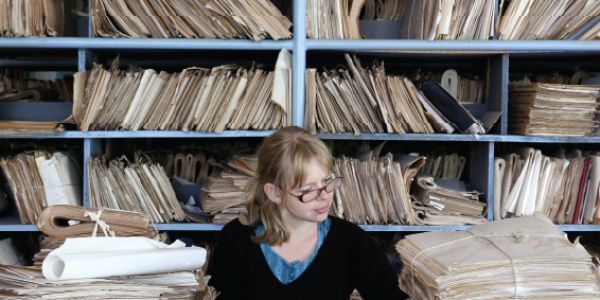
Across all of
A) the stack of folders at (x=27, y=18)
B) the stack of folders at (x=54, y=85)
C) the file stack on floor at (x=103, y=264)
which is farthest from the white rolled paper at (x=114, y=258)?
the stack of folders at (x=54, y=85)

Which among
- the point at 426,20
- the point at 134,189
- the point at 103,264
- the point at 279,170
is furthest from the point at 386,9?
the point at 103,264

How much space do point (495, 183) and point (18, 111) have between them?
214 centimetres

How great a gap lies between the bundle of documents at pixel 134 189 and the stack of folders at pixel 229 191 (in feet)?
0.53

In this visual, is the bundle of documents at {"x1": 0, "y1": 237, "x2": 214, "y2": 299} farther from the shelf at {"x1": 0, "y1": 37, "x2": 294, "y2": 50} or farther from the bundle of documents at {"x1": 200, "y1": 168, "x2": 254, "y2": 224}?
the shelf at {"x1": 0, "y1": 37, "x2": 294, "y2": 50}

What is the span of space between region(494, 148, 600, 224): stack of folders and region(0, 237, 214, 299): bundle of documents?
1519 millimetres

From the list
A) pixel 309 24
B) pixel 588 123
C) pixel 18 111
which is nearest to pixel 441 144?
pixel 588 123

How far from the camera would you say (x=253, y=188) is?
1536mm

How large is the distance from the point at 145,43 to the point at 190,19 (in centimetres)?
21

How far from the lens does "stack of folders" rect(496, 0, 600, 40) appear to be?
1.90 meters

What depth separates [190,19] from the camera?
6.21 feet

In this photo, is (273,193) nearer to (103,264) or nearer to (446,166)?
(103,264)

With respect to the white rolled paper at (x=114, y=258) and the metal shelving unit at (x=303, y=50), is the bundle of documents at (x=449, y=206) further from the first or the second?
the white rolled paper at (x=114, y=258)

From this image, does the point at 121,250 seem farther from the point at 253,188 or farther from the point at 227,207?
the point at 227,207

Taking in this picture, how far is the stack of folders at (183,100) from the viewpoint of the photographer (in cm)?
189
